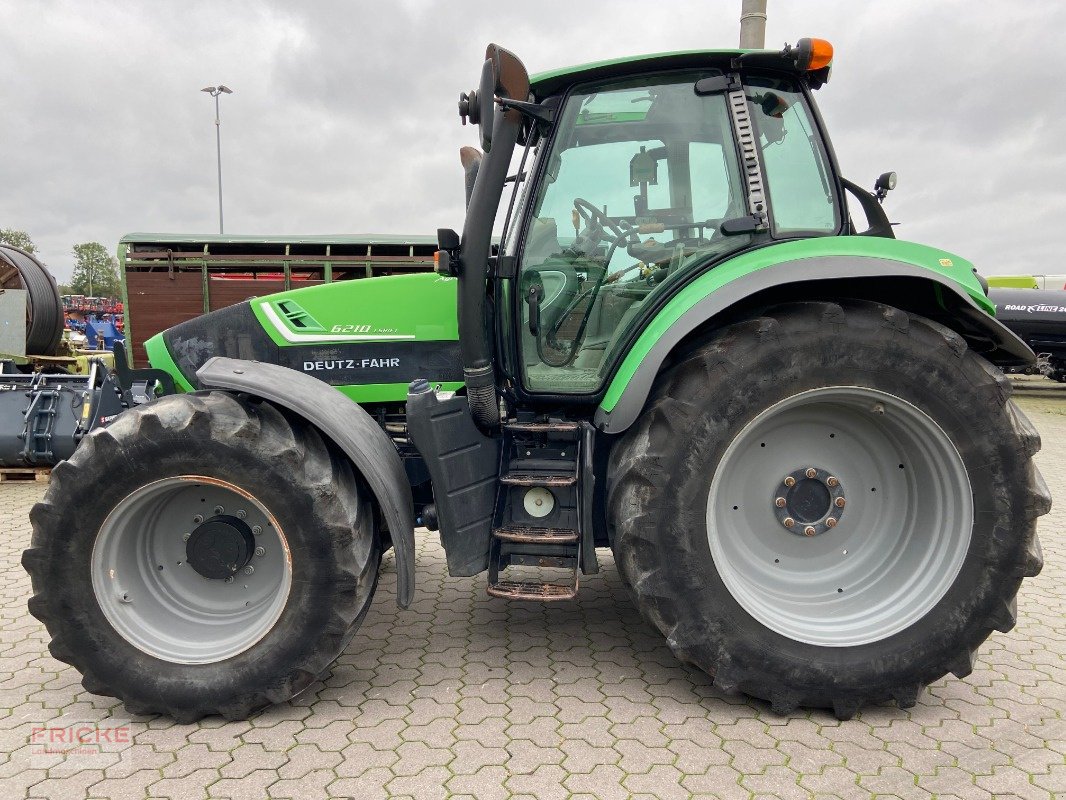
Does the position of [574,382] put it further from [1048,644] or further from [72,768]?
[1048,644]

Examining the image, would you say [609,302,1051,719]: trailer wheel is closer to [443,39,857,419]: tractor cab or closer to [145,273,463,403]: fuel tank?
[443,39,857,419]: tractor cab

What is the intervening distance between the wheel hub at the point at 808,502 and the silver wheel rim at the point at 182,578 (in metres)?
1.97

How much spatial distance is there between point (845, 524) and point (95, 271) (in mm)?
62469

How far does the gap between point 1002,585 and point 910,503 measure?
0.43 m

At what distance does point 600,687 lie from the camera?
3018mm

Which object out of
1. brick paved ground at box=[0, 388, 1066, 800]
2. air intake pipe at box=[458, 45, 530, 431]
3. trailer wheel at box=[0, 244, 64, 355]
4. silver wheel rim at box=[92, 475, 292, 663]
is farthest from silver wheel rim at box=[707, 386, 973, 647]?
trailer wheel at box=[0, 244, 64, 355]

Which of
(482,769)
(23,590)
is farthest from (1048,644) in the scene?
(23,590)

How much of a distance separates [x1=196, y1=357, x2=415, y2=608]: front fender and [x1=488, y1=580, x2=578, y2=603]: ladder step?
13.7 inches

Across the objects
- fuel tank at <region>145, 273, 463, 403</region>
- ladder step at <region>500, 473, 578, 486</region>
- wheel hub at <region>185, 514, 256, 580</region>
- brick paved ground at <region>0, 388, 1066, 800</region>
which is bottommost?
brick paved ground at <region>0, 388, 1066, 800</region>

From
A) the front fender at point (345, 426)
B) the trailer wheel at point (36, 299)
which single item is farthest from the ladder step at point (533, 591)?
the trailer wheel at point (36, 299)

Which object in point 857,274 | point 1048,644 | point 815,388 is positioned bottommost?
point 1048,644

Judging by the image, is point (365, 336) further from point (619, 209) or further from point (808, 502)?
point (808, 502)

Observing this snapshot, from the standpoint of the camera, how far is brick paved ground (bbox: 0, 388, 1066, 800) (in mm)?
2369

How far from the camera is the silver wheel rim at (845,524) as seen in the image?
2789mm
